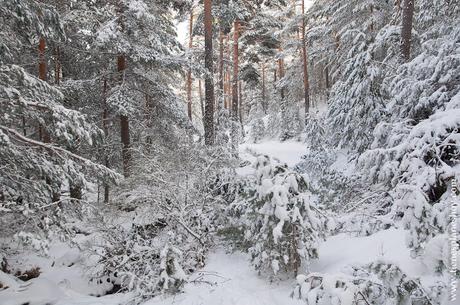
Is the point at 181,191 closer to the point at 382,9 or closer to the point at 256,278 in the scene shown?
the point at 256,278

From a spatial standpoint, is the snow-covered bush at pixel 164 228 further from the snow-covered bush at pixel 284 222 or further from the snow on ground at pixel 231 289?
the snow-covered bush at pixel 284 222

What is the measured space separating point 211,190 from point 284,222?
308 cm

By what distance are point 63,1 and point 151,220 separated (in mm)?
7142

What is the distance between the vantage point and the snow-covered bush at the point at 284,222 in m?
5.94

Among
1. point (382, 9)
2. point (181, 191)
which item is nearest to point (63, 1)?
point (181, 191)

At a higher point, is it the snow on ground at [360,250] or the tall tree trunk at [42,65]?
the tall tree trunk at [42,65]

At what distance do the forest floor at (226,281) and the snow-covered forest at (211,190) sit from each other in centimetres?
4

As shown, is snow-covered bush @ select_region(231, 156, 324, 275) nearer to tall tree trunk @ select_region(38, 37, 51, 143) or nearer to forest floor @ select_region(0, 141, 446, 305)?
forest floor @ select_region(0, 141, 446, 305)

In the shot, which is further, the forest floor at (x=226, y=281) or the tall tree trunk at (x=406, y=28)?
the tall tree trunk at (x=406, y=28)

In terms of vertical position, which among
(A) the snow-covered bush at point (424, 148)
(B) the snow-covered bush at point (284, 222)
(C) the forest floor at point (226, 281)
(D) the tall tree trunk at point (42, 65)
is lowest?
(C) the forest floor at point (226, 281)

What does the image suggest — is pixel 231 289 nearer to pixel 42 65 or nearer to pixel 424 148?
pixel 424 148

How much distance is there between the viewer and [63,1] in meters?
10.6

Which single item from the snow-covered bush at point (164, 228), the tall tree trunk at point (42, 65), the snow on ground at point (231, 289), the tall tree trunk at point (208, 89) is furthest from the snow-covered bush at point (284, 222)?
the tall tree trunk at point (42, 65)

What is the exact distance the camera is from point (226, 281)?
6.54 m
